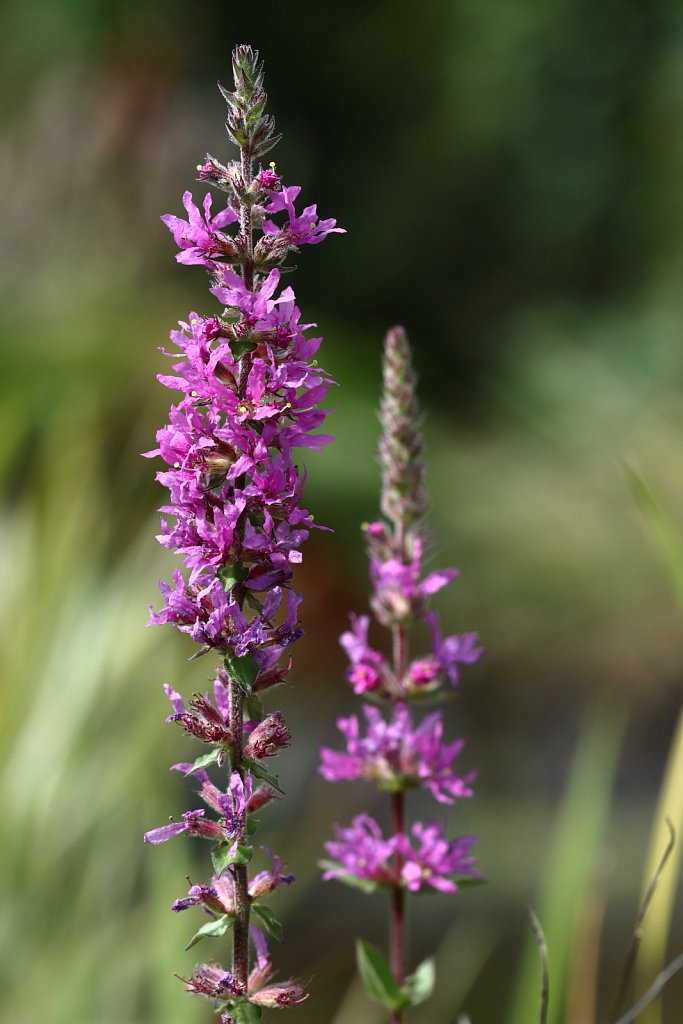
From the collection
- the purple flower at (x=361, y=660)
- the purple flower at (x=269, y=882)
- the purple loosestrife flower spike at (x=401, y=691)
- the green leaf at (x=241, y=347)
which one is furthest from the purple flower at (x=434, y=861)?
the green leaf at (x=241, y=347)

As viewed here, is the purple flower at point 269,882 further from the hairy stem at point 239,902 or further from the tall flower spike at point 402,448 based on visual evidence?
the tall flower spike at point 402,448

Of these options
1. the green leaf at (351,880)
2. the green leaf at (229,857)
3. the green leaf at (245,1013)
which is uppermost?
the green leaf at (351,880)

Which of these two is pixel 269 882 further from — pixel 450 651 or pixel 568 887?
pixel 568 887

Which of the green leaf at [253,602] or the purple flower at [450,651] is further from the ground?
the purple flower at [450,651]

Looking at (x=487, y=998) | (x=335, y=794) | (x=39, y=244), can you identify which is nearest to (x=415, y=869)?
(x=487, y=998)

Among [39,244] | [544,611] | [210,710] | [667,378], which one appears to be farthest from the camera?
[667,378]

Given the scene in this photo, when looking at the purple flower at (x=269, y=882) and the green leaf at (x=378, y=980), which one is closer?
the purple flower at (x=269, y=882)

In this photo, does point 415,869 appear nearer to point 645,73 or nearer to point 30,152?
point 30,152

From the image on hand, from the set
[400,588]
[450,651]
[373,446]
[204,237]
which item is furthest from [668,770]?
[373,446]
